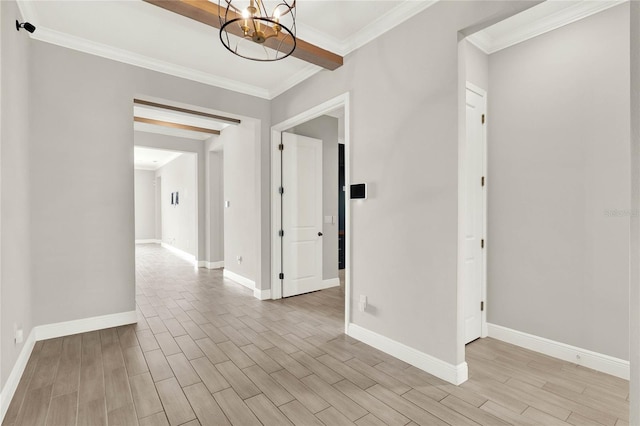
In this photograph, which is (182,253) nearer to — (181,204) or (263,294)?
(181,204)

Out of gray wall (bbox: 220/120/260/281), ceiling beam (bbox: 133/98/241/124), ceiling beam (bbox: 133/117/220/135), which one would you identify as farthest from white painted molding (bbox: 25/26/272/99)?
ceiling beam (bbox: 133/117/220/135)

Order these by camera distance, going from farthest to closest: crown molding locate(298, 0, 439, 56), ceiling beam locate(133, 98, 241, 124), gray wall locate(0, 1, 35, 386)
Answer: ceiling beam locate(133, 98, 241, 124), crown molding locate(298, 0, 439, 56), gray wall locate(0, 1, 35, 386)

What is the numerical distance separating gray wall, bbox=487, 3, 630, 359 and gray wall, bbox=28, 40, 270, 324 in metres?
3.83

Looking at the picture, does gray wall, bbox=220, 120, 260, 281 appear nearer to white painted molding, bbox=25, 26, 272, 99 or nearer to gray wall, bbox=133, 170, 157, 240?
white painted molding, bbox=25, 26, 272, 99

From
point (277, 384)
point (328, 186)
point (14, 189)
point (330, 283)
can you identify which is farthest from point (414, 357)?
point (14, 189)

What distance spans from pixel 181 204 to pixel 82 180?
5.59 metres

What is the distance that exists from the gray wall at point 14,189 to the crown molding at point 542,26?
3.80 meters

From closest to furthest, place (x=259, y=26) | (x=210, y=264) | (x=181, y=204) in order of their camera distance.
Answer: (x=259, y=26), (x=210, y=264), (x=181, y=204)

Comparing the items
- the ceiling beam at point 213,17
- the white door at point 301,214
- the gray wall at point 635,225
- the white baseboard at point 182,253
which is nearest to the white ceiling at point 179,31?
the ceiling beam at point 213,17

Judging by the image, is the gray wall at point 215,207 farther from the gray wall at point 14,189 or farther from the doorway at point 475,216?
the doorway at point 475,216

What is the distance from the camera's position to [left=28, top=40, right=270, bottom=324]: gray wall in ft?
10.3

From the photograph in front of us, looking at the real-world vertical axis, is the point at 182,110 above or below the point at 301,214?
above

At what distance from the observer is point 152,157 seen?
9.45m

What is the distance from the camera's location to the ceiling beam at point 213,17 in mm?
2439
